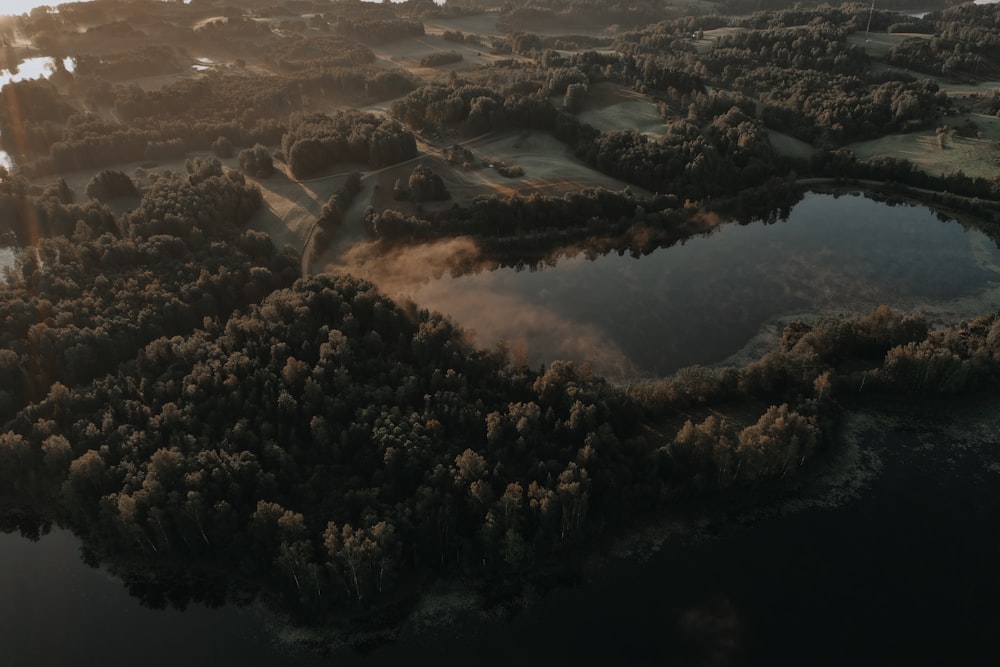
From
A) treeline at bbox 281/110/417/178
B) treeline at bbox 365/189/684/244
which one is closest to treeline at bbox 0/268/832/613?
treeline at bbox 365/189/684/244

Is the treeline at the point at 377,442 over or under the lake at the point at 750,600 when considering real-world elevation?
over

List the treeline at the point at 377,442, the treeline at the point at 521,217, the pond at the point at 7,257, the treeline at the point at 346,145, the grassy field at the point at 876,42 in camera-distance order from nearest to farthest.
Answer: the treeline at the point at 377,442 < the pond at the point at 7,257 < the treeline at the point at 521,217 < the treeline at the point at 346,145 < the grassy field at the point at 876,42

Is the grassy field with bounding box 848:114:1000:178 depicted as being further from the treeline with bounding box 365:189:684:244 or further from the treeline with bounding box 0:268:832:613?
the treeline with bounding box 0:268:832:613

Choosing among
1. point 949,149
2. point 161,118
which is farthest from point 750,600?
point 161,118

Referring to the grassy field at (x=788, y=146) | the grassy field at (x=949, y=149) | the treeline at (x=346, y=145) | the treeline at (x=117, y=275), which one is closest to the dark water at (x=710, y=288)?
the grassy field at (x=949, y=149)

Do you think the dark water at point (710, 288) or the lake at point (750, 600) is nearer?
the lake at point (750, 600)

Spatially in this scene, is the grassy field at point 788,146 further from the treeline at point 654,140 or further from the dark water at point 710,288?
the dark water at point 710,288

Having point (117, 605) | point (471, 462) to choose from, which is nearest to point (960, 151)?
point (471, 462)
